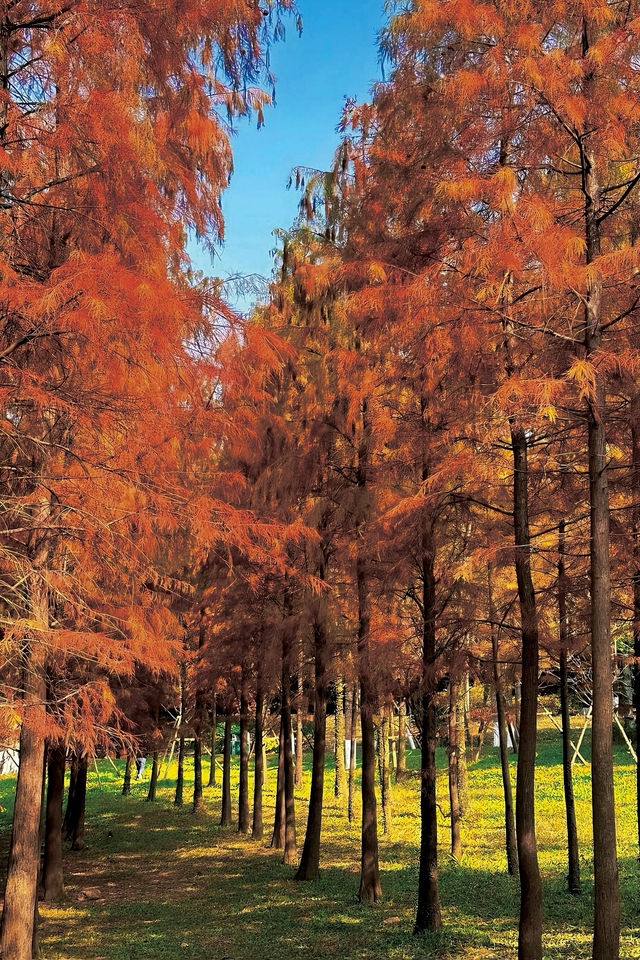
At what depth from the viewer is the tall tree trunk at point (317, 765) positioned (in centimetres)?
1462

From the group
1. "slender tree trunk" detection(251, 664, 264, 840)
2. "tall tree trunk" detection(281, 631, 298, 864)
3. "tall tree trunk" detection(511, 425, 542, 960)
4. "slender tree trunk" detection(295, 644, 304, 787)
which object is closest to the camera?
"tall tree trunk" detection(511, 425, 542, 960)

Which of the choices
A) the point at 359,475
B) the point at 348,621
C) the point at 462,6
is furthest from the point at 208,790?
the point at 462,6

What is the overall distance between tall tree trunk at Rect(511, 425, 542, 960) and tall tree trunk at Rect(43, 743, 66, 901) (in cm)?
987

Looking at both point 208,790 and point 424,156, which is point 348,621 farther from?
point 208,790

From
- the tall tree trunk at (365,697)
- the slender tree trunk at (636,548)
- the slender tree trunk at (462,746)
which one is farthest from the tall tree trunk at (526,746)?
the slender tree trunk at (462,746)

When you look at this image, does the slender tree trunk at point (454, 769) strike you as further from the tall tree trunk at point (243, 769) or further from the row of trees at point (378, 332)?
the tall tree trunk at point (243, 769)

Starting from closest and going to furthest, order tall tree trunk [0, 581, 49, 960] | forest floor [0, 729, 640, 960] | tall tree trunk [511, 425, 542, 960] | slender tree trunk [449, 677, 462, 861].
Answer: tall tree trunk [511, 425, 542, 960]
tall tree trunk [0, 581, 49, 960]
forest floor [0, 729, 640, 960]
slender tree trunk [449, 677, 462, 861]

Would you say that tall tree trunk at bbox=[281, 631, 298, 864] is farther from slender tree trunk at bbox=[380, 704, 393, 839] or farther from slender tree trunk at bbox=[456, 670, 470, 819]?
slender tree trunk at bbox=[456, 670, 470, 819]

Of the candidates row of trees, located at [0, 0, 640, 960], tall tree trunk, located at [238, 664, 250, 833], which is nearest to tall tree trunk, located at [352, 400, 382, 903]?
row of trees, located at [0, 0, 640, 960]

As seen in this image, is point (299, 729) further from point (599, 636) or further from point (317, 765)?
point (599, 636)

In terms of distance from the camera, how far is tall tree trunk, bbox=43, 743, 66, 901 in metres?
14.5

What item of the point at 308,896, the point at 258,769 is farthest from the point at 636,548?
the point at 258,769

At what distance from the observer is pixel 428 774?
10.8 metres

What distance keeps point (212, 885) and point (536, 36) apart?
52.4 feet
